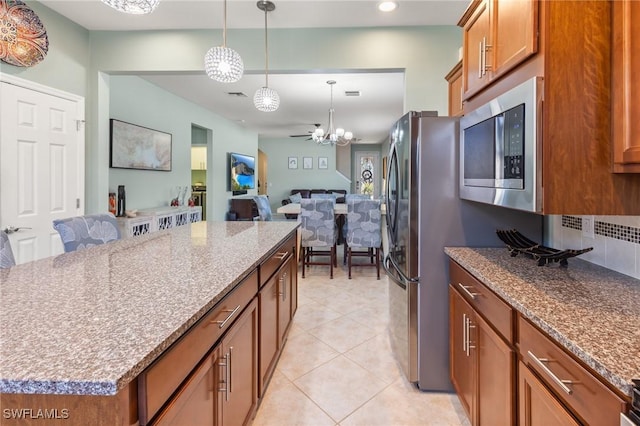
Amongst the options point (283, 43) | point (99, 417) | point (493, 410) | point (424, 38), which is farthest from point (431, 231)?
point (283, 43)

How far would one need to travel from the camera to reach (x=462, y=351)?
1.72 meters

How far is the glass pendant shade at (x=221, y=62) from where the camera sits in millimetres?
2291

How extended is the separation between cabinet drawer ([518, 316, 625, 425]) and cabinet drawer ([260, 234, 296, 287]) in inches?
44.5

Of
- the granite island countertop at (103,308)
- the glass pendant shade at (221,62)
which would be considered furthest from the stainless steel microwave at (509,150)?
the glass pendant shade at (221,62)

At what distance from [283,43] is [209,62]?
4.14 ft

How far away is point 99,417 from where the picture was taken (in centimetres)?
66

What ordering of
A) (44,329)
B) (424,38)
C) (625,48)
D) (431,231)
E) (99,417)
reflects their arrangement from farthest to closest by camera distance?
(424,38) → (431,231) → (625,48) → (44,329) → (99,417)

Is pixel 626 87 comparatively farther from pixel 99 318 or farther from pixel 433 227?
pixel 99 318

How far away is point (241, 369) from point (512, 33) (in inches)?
69.2

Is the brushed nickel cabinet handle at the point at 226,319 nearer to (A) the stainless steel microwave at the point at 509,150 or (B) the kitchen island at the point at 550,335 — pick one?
(B) the kitchen island at the point at 550,335

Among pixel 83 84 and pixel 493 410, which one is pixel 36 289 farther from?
pixel 83 84

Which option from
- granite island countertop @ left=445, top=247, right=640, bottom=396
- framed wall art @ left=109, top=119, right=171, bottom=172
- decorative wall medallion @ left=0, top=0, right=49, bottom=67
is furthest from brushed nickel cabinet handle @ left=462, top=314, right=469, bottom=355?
framed wall art @ left=109, top=119, right=171, bottom=172

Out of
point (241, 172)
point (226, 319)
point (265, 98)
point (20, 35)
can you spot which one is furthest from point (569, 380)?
point (241, 172)

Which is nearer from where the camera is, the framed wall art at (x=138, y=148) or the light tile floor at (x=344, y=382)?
the light tile floor at (x=344, y=382)
